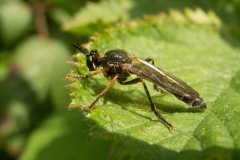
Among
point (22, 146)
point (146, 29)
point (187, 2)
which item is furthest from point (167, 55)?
point (22, 146)

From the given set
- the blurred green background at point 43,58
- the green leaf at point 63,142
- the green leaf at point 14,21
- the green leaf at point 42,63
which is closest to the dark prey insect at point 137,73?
the green leaf at point 63,142

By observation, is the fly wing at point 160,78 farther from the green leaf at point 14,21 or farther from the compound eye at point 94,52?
the green leaf at point 14,21

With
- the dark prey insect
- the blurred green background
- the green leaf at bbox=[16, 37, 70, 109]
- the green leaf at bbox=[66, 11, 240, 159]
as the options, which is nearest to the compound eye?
the dark prey insect

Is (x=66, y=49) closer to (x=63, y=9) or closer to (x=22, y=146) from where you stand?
(x=63, y=9)

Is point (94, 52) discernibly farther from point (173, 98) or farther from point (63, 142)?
point (63, 142)

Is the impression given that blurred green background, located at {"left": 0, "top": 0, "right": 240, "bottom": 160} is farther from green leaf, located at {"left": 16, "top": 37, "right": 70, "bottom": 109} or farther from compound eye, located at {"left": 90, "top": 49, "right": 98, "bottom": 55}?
compound eye, located at {"left": 90, "top": 49, "right": 98, "bottom": 55}

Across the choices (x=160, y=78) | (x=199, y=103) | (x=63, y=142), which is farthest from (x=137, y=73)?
(x=63, y=142)

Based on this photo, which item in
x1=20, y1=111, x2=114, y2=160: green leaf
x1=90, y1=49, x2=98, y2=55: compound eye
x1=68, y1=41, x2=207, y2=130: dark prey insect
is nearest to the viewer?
x1=68, y1=41, x2=207, y2=130: dark prey insect
